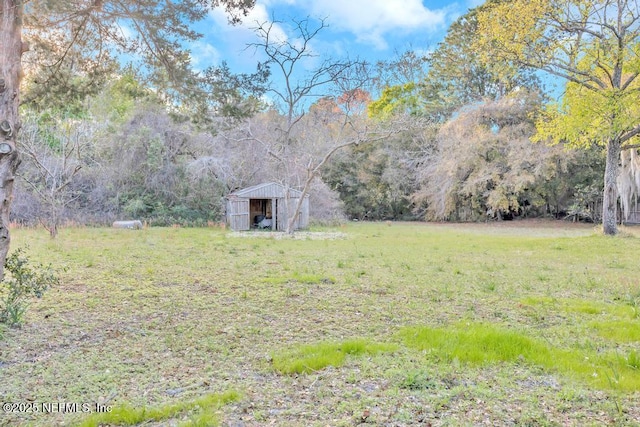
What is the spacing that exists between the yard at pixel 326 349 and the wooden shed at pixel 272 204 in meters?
9.90

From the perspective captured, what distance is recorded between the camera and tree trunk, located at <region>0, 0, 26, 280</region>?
10.7 feet

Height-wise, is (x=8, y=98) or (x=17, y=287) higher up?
(x=8, y=98)

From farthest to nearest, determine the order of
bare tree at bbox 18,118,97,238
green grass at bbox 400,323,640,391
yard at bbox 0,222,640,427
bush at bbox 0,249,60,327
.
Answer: bare tree at bbox 18,118,97,238, bush at bbox 0,249,60,327, green grass at bbox 400,323,640,391, yard at bbox 0,222,640,427

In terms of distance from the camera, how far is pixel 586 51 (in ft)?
38.9

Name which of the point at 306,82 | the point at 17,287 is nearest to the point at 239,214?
the point at 306,82

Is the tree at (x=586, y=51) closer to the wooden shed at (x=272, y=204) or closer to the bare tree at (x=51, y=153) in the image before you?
the wooden shed at (x=272, y=204)

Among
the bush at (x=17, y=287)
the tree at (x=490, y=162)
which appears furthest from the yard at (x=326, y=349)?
the tree at (x=490, y=162)

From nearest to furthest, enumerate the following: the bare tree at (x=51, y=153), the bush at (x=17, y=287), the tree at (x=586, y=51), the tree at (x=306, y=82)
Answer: the bush at (x=17, y=287) → the tree at (x=586, y=51) → the bare tree at (x=51, y=153) → the tree at (x=306, y=82)

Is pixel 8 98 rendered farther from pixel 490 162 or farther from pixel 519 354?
pixel 490 162

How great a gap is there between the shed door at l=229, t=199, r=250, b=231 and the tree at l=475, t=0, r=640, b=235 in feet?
35.5

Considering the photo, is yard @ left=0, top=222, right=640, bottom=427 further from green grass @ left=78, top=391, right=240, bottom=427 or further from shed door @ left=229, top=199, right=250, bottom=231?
shed door @ left=229, top=199, right=250, bottom=231

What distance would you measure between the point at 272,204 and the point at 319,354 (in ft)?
49.6

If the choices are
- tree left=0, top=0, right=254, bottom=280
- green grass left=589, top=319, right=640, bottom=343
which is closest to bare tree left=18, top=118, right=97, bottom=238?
tree left=0, top=0, right=254, bottom=280

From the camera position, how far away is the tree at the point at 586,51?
1130cm
